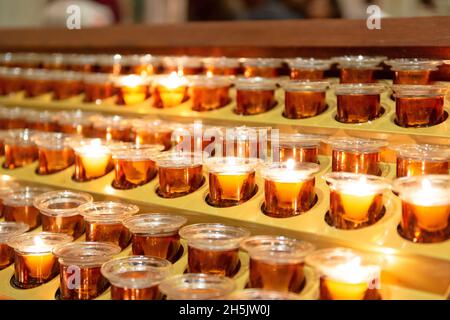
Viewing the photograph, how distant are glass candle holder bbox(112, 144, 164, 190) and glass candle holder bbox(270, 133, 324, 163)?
0.30m

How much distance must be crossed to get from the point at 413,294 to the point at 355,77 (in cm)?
63

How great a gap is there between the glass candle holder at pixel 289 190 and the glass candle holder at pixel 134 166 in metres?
0.35

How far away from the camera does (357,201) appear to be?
126 cm

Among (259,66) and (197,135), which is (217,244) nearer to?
(197,135)

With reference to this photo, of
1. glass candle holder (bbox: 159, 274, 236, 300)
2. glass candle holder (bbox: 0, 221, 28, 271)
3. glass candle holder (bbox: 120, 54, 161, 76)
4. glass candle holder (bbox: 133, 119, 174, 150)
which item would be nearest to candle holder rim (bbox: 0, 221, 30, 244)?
glass candle holder (bbox: 0, 221, 28, 271)

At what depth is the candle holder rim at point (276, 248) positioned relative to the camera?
3.87ft

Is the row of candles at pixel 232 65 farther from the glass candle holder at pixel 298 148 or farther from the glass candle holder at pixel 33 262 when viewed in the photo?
the glass candle holder at pixel 33 262

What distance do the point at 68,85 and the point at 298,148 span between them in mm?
962

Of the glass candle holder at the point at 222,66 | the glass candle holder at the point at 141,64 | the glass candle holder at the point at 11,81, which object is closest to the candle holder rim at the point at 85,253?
the glass candle holder at the point at 222,66

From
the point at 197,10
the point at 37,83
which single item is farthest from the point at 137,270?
the point at 197,10

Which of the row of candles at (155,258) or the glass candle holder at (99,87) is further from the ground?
the glass candle holder at (99,87)

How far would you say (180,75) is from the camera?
75.4 inches

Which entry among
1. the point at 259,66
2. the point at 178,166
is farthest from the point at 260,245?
the point at 259,66

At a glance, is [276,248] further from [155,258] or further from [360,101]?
[360,101]
